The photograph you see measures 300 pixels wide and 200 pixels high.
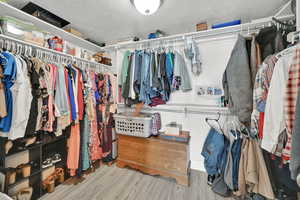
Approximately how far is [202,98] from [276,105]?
1.06 m

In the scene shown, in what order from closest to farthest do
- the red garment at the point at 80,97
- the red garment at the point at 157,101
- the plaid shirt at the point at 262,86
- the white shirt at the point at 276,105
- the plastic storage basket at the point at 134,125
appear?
the white shirt at the point at 276,105 < the plaid shirt at the point at 262,86 < the red garment at the point at 80,97 < the plastic storage basket at the point at 134,125 < the red garment at the point at 157,101

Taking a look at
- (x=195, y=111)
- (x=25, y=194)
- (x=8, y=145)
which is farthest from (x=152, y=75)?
(x=25, y=194)

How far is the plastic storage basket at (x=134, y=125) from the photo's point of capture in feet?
5.69

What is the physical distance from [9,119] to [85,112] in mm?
735

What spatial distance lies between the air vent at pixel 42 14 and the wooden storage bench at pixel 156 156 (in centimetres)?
180

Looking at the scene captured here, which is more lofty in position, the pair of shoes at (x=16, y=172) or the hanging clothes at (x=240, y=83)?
the hanging clothes at (x=240, y=83)

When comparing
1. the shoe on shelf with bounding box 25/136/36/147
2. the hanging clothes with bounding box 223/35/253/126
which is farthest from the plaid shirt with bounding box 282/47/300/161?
the shoe on shelf with bounding box 25/136/36/147

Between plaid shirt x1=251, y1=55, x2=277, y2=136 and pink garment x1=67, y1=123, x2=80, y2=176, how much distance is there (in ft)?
6.39

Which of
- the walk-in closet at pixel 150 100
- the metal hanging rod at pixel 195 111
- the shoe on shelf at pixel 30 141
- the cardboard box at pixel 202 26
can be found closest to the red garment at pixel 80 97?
the walk-in closet at pixel 150 100

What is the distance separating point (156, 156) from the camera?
169 centimetres

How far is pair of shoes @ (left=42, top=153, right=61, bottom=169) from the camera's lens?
1419mm

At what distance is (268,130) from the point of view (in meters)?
0.82

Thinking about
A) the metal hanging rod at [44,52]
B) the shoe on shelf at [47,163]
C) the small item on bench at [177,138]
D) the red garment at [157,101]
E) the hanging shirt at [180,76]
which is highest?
the metal hanging rod at [44,52]

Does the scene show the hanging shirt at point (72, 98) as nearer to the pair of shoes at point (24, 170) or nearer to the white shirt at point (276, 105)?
the pair of shoes at point (24, 170)
